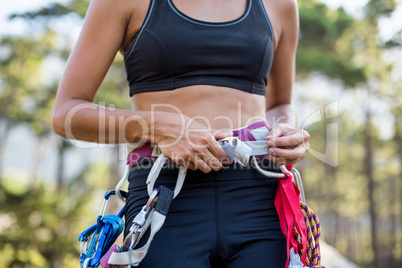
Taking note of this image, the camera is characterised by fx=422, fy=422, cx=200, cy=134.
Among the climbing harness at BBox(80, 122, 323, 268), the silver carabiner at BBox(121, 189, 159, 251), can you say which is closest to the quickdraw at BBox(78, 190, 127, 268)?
the climbing harness at BBox(80, 122, 323, 268)

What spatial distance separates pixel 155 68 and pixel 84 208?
1541cm

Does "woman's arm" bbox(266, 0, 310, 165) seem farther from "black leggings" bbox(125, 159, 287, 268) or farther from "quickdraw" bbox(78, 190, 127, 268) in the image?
"quickdraw" bbox(78, 190, 127, 268)

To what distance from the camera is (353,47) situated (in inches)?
861

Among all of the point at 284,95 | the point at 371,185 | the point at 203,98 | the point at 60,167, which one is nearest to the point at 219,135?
the point at 203,98

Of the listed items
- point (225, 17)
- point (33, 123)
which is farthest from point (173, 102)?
point (33, 123)

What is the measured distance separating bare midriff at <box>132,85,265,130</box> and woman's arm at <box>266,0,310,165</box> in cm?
15

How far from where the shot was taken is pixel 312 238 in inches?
52.5

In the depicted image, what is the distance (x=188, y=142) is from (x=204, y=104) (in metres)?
0.21

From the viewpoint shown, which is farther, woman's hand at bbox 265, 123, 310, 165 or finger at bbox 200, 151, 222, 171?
woman's hand at bbox 265, 123, 310, 165

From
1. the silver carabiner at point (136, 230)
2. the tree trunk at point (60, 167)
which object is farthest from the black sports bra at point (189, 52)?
the tree trunk at point (60, 167)

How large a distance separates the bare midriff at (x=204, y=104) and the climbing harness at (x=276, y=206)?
89 millimetres

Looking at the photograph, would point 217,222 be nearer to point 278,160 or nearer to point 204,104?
point 278,160

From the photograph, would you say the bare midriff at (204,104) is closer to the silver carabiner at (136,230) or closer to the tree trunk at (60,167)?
the silver carabiner at (136,230)

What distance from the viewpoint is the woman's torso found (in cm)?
137
